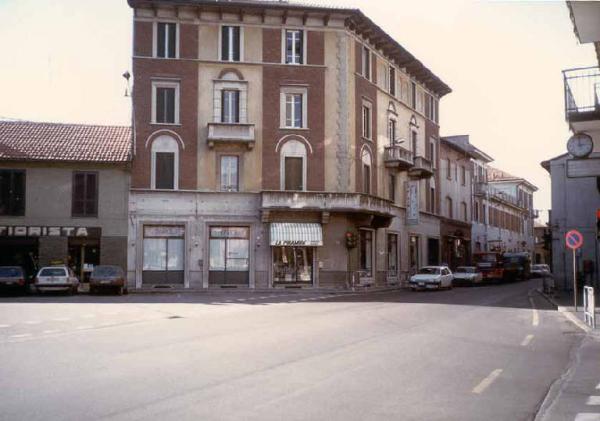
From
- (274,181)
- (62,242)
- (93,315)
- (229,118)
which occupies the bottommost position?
(93,315)

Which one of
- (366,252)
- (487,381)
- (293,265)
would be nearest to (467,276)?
(366,252)

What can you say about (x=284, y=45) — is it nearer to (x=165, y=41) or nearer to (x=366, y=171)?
(x=165, y=41)

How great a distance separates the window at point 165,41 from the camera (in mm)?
37469

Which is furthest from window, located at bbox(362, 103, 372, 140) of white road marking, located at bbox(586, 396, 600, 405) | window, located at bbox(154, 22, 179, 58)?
white road marking, located at bbox(586, 396, 600, 405)

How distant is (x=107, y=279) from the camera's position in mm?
32375

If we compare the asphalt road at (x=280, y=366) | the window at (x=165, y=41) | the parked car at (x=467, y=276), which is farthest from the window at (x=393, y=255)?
the asphalt road at (x=280, y=366)

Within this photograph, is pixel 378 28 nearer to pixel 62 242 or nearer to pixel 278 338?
pixel 62 242

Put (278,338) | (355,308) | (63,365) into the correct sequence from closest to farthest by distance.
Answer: (63,365) → (278,338) → (355,308)

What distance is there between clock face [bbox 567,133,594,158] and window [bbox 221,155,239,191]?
2131 centimetres

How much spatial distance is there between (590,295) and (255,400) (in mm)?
12014

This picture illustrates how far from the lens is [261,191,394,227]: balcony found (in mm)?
36906

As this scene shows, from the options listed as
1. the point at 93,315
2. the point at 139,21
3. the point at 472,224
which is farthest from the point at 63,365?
the point at 472,224

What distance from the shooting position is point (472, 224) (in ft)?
208

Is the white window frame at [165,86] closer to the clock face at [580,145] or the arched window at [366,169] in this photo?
the arched window at [366,169]
